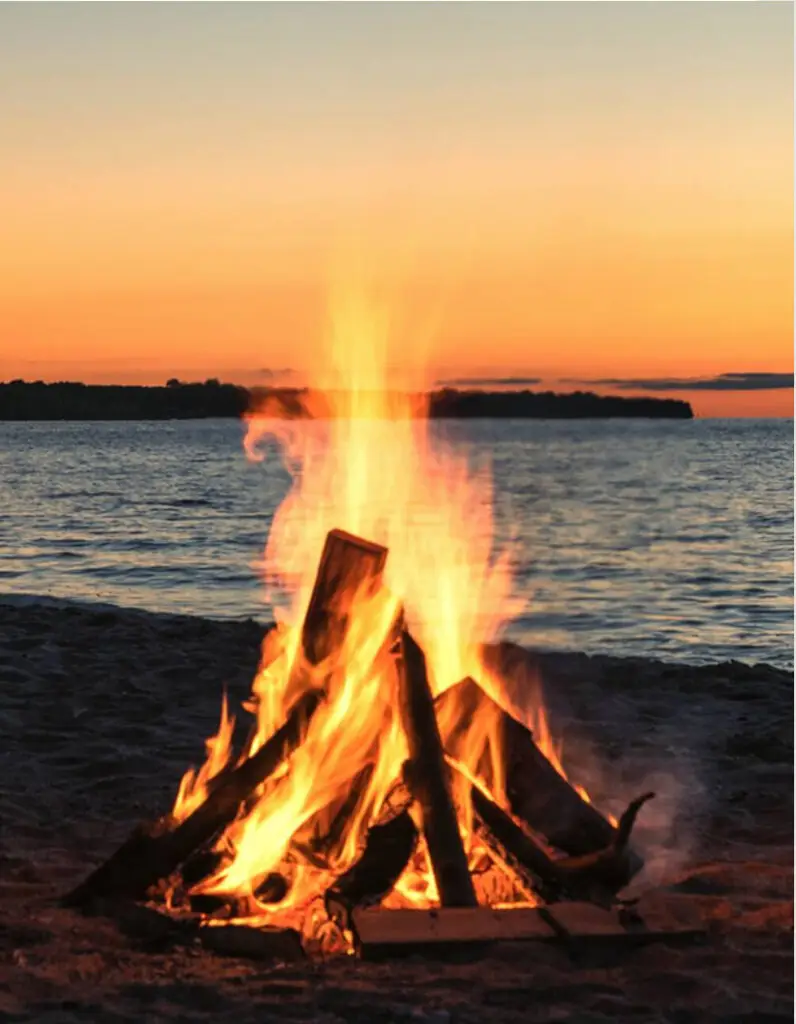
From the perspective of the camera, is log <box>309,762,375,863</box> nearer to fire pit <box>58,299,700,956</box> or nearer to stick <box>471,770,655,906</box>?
fire pit <box>58,299,700,956</box>

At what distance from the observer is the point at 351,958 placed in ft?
17.3

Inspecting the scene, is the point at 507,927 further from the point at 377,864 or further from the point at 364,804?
the point at 364,804

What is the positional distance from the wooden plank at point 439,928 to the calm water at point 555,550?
10.6m

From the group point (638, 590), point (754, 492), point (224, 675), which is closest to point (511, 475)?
point (754, 492)

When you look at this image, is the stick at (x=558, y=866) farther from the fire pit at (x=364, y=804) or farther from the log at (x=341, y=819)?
the log at (x=341, y=819)

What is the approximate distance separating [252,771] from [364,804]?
581 mm

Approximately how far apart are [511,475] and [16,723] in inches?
2996

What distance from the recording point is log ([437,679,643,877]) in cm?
584

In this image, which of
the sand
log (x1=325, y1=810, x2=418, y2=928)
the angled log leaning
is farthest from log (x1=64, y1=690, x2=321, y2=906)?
log (x1=325, y1=810, x2=418, y2=928)

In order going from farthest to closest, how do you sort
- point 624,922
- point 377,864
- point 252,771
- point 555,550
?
1. point 555,550
2. point 252,771
3. point 377,864
4. point 624,922

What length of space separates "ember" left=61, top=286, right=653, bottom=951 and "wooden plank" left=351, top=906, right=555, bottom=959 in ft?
0.08

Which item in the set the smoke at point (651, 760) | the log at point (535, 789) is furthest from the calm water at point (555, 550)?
the log at point (535, 789)

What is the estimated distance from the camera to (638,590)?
23.8 m

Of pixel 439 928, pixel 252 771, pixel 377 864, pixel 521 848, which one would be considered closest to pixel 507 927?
pixel 439 928
